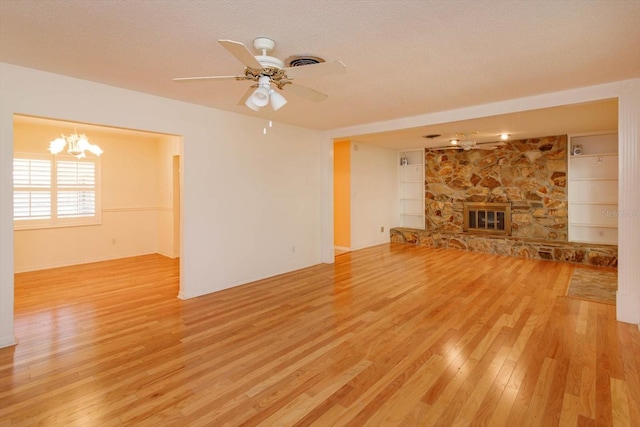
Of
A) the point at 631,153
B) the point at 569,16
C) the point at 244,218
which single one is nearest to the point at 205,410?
the point at 244,218

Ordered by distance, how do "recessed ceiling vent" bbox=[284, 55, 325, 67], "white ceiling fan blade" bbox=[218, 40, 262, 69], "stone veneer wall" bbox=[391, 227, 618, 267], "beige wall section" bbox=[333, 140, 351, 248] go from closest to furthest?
1. "white ceiling fan blade" bbox=[218, 40, 262, 69]
2. "recessed ceiling vent" bbox=[284, 55, 325, 67]
3. "stone veneer wall" bbox=[391, 227, 618, 267]
4. "beige wall section" bbox=[333, 140, 351, 248]

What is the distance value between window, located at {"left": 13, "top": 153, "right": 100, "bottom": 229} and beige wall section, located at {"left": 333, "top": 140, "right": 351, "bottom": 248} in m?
4.91

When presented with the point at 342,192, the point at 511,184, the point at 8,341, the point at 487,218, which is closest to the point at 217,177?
the point at 8,341

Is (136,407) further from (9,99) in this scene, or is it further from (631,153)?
(631,153)

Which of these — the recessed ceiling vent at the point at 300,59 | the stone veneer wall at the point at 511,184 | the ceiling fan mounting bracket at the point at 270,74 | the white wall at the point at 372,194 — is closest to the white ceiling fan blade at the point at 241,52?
the ceiling fan mounting bracket at the point at 270,74

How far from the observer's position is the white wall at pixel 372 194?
7.51m

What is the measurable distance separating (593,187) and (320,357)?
6.90 metres

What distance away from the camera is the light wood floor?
2041 mm

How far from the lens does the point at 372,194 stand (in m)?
8.04

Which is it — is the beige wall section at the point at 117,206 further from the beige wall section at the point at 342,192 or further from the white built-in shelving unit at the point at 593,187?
the white built-in shelving unit at the point at 593,187

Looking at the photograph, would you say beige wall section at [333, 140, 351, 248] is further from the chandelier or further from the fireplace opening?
the chandelier

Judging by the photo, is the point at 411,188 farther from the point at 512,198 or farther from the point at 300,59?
the point at 300,59


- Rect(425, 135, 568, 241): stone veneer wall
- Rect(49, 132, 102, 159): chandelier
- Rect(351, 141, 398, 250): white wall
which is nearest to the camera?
Rect(49, 132, 102, 159): chandelier

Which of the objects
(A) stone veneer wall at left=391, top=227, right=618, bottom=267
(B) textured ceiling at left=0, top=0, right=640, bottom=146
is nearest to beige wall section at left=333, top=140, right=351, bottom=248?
(A) stone veneer wall at left=391, top=227, right=618, bottom=267
